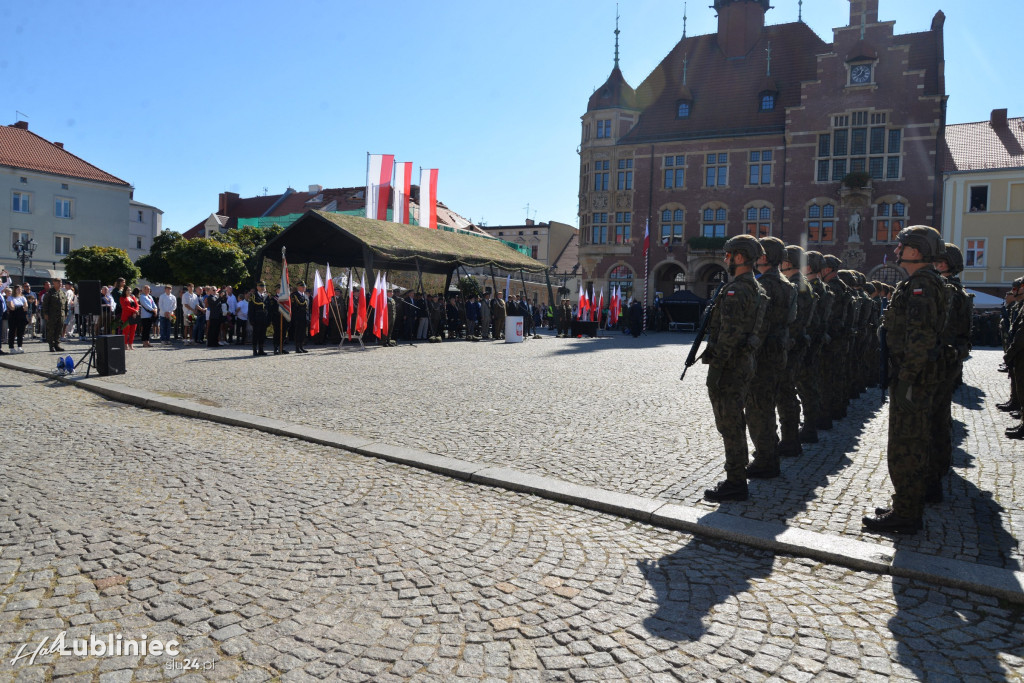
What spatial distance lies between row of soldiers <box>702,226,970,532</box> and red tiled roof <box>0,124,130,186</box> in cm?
5685

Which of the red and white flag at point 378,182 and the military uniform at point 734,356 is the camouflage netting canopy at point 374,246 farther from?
the military uniform at point 734,356

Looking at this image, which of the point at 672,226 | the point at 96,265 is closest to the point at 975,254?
the point at 672,226

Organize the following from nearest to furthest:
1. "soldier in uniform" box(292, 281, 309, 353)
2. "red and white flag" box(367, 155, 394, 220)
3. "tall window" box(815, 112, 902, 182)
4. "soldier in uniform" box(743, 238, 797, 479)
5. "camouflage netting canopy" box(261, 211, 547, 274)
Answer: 1. "soldier in uniform" box(743, 238, 797, 479)
2. "soldier in uniform" box(292, 281, 309, 353)
3. "camouflage netting canopy" box(261, 211, 547, 274)
4. "red and white flag" box(367, 155, 394, 220)
5. "tall window" box(815, 112, 902, 182)

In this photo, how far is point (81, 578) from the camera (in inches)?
142

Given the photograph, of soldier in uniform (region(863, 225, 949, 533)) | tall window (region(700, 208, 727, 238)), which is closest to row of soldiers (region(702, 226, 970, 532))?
soldier in uniform (region(863, 225, 949, 533))

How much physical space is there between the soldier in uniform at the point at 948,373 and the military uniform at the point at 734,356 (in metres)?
1.20

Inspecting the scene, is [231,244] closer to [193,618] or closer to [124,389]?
[124,389]

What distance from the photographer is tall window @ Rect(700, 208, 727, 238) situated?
47.1 metres

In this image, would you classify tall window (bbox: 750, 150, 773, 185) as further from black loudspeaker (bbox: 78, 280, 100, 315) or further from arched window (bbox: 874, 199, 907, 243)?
black loudspeaker (bbox: 78, 280, 100, 315)

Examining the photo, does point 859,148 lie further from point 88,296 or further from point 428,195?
point 88,296

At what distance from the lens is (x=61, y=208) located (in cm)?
5084

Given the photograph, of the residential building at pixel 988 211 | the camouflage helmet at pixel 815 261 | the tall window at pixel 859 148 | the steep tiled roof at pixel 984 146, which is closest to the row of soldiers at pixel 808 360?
the camouflage helmet at pixel 815 261

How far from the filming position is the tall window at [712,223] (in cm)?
4709

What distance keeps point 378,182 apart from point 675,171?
25.0m
